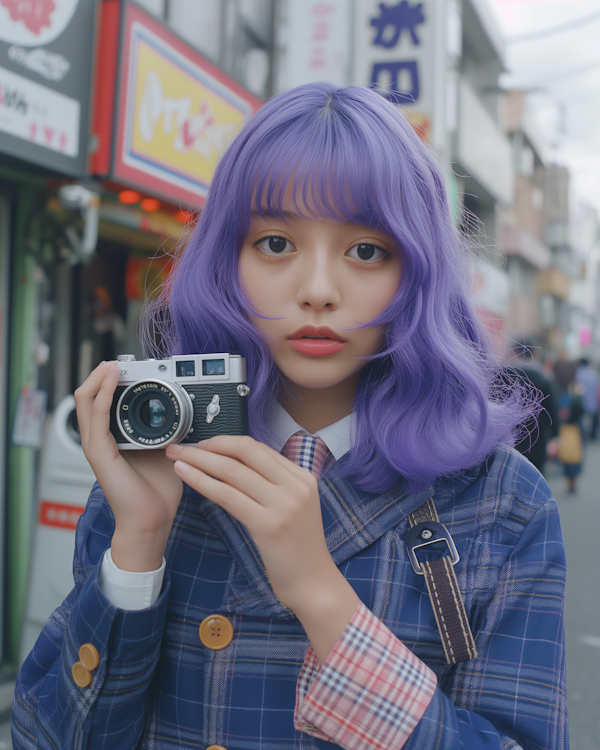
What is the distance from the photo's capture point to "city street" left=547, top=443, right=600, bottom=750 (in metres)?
3.19

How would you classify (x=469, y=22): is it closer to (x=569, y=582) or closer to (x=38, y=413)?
(x=569, y=582)

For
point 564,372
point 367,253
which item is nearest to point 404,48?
point 367,253

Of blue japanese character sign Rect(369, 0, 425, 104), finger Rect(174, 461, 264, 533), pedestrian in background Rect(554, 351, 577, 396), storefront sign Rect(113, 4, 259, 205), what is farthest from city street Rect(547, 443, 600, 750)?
pedestrian in background Rect(554, 351, 577, 396)

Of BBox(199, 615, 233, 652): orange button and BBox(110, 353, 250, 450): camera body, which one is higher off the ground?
BBox(110, 353, 250, 450): camera body

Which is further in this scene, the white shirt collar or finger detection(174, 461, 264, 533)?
the white shirt collar

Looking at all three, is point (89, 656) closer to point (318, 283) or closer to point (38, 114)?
point (318, 283)

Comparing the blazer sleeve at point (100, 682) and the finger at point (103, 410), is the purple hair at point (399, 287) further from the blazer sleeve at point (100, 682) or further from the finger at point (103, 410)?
the blazer sleeve at point (100, 682)

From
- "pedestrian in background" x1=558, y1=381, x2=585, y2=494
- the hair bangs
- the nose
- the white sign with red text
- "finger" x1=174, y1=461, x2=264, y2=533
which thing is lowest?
"pedestrian in background" x1=558, y1=381, x2=585, y2=494

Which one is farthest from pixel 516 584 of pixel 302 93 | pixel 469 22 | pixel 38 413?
pixel 469 22

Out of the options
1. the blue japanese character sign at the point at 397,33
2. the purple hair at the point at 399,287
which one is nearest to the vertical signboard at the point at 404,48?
the blue japanese character sign at the point at 397,33

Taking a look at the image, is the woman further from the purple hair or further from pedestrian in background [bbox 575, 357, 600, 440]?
pedestrian in background [bbox 575, 357, 600, 440]

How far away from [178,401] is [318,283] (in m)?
0.28

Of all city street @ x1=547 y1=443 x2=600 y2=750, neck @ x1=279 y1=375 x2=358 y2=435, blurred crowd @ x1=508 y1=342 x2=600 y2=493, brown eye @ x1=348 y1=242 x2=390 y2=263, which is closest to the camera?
brown eye @ x1=348 y1=242 x2=390 y2=263

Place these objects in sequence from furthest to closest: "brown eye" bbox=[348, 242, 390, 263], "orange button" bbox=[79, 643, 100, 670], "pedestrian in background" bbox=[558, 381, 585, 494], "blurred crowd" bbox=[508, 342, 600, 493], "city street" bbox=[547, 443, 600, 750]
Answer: "pedestrian in background" bbox=[558, 381, 585, 494], "city street" bbox=[547, 443, 600, 750], "blurred crowd" bbox=[508, 342, 600, 493], "brown eye" bbox=[348, 242, 390, 263], "orange button" bbox=[79, 643, 100, 670]
